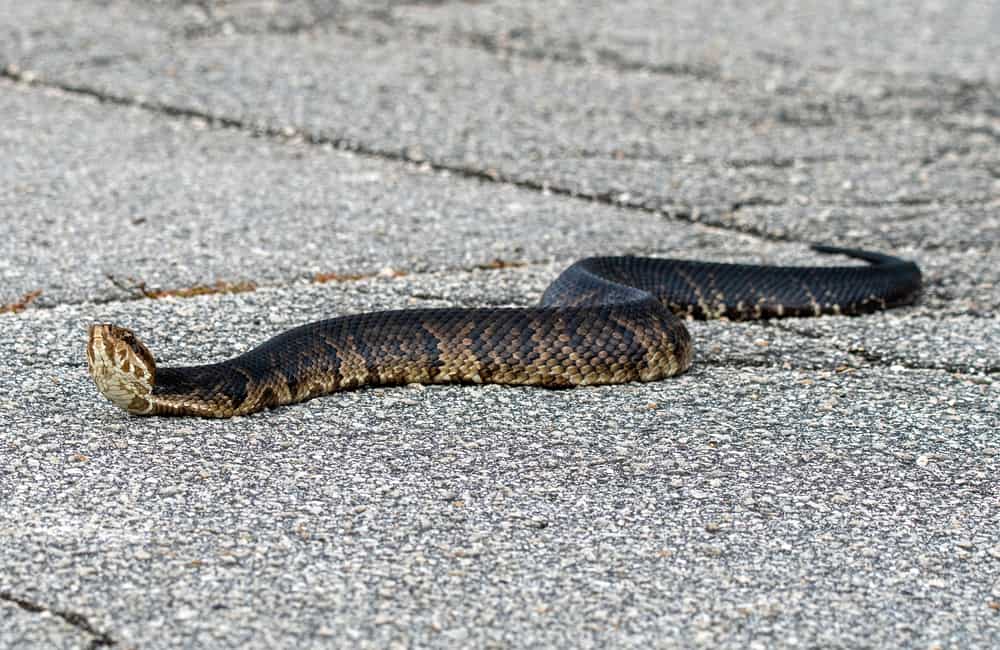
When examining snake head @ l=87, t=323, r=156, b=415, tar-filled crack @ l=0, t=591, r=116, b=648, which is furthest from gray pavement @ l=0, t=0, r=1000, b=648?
snake head @ l=87, t=323, r=156, b=415

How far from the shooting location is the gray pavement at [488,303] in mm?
3869

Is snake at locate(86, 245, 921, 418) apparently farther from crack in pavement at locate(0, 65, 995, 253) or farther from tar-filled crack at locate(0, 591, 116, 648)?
crack in pavement at locate(0, 65, 995, 253)

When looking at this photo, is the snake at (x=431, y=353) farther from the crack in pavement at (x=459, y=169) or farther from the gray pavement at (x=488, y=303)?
the crack in pavement at (x=459, y=169)

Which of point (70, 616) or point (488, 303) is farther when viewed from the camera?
point (488, 303)

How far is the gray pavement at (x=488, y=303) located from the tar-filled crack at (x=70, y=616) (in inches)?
0.5

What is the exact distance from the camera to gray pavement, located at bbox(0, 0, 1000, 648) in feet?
12.7

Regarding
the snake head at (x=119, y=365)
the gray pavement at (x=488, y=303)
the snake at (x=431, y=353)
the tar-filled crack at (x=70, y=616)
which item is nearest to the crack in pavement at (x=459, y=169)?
the gray pavement at (x=488, y=303)

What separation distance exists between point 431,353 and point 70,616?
203 centimetres

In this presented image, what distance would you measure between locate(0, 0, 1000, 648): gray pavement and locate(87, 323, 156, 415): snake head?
125 mm

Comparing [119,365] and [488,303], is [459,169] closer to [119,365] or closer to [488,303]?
[488,303]

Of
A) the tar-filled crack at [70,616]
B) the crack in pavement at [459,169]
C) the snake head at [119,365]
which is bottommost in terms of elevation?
the crack in pavement at [459,169]

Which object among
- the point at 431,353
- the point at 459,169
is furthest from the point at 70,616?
the point at 459,169

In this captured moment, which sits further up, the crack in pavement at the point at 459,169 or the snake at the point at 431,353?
the snake at the point at 431,353

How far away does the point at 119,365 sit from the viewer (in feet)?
15.5
